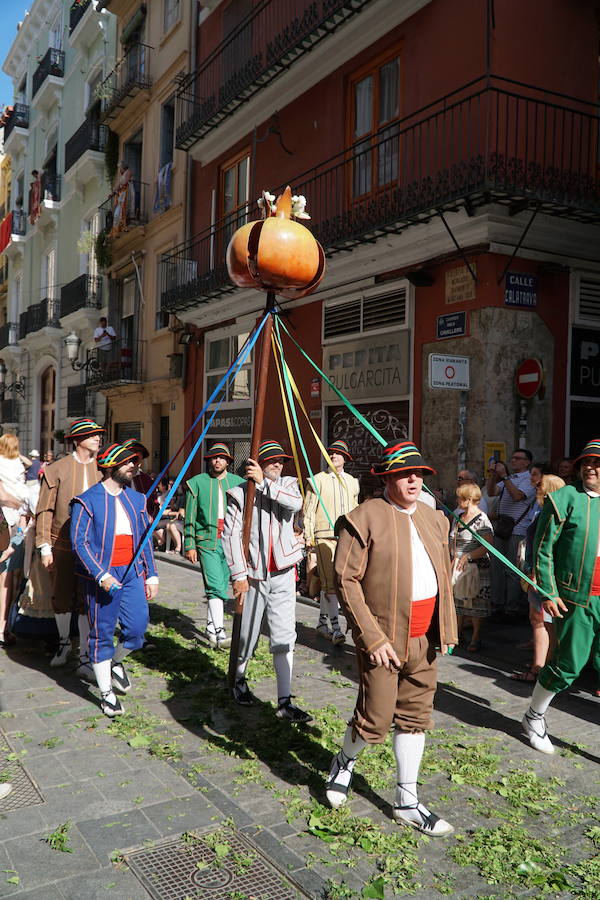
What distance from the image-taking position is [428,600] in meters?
Answer: 3.81

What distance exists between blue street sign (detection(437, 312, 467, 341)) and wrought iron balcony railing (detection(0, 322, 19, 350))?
82.6 feet

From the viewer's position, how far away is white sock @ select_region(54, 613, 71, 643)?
6.43 m

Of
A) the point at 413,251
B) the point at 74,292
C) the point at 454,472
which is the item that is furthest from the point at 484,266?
the point at 74,292

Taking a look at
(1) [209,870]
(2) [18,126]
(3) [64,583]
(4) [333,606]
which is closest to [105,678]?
(3) [64,583]

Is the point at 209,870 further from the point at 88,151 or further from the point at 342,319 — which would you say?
the point at 88,151

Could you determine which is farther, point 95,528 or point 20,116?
point 20,116

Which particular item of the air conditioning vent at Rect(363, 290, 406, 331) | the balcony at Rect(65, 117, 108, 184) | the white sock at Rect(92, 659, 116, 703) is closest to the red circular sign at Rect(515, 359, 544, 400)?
the air conditioning vent at Rect(363, 290, 406, 331)

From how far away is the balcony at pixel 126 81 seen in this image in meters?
19.1

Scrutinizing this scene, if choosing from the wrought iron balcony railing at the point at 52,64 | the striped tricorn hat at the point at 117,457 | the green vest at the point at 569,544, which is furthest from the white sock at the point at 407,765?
the wrought iron balcony railing at the point at 52,64

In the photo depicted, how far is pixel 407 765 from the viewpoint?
12.4 ft

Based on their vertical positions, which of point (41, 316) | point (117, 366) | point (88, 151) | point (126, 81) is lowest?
point (117, 366)

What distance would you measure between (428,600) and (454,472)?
5.98 metres

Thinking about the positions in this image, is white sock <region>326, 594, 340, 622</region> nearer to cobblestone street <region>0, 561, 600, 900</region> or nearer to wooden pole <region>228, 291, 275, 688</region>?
cobblestone street <region>0, 561, 600, 900</region>

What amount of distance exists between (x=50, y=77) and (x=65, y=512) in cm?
2470
